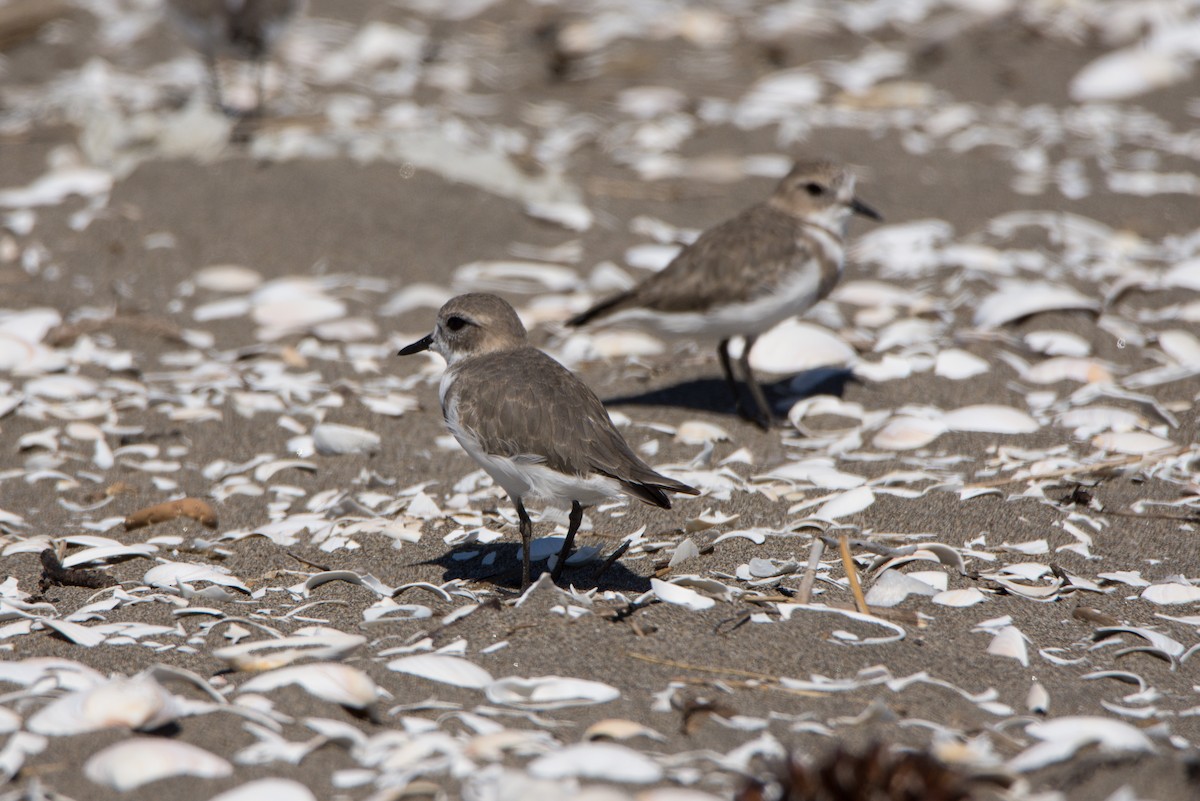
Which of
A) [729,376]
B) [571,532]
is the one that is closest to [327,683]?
[571,532]

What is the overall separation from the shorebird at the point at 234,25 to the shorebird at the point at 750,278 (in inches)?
175

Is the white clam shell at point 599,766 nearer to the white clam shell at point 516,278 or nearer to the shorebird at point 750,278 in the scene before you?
the shorebird at point 750,278

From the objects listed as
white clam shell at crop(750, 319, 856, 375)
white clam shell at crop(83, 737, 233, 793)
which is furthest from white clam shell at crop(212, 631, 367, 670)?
white clam shell at crop(750, 319, 856, 375)

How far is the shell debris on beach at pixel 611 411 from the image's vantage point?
10.4 feet

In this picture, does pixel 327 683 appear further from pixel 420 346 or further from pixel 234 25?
pixel 234 25

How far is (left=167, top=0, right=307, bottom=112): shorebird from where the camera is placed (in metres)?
9.03

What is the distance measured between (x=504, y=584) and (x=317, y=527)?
0.93 metres

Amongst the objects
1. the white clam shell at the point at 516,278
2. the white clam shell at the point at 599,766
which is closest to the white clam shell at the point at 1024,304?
the white clam shell at the point at 516,278

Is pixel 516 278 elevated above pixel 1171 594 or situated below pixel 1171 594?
above

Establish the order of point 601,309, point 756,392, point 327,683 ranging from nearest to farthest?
point 327,683, point 756,392, point 601,309

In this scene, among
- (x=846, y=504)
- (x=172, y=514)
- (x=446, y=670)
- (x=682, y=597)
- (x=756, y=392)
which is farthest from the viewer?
(x=756, y=392)

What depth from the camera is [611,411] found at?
6.04 metres

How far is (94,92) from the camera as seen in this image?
995 centimetres

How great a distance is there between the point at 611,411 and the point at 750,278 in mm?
925
